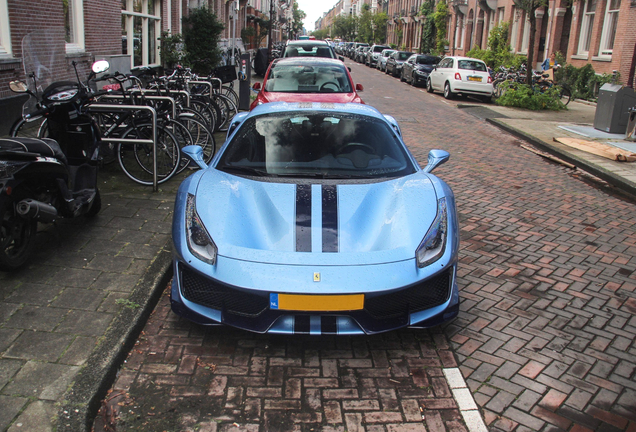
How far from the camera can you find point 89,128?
547 cm

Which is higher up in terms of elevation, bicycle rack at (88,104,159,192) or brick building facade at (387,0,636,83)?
brick building facade at (387,0,636,83)

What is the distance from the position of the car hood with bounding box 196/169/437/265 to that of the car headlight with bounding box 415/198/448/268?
1.6 inches

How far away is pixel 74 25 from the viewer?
11.8 metres

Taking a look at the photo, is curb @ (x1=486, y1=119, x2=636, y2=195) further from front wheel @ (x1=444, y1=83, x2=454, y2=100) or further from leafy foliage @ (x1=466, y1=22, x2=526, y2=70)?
leafy foliage @ (x1=466, y1=22, x2=526, y2=70)

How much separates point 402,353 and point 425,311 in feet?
1.03

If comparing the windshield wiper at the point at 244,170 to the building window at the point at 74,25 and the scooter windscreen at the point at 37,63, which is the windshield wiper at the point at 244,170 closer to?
the scooter windscreen at the point at 37,63

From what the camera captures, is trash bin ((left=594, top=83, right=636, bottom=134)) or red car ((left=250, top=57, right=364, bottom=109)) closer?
red car ((left=250, top=57, right=364, bottom=109))

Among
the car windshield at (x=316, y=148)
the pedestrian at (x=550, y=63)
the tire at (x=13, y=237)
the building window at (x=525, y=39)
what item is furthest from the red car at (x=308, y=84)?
the building window at (x=525, y=39)

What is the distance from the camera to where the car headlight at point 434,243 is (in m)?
3.39

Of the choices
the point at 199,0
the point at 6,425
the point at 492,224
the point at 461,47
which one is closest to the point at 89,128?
the point at 6,425

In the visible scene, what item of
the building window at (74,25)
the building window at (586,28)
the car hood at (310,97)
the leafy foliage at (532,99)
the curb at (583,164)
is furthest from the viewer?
the building window at (586,28)

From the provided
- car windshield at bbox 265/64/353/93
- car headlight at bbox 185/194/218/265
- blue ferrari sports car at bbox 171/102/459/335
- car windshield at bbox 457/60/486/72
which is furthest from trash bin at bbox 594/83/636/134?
car headlight at bbox 185/194/218/265

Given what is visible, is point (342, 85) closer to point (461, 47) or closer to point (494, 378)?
point (494, 378)

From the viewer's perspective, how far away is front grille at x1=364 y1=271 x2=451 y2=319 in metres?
3.20
